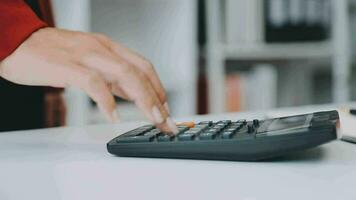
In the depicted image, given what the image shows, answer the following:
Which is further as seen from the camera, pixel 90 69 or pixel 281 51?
pixel 281 51

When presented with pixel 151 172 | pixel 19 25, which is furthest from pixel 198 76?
pixel 151 172

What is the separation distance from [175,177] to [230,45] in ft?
5.47

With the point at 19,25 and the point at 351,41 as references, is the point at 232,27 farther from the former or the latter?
the point at 19,25

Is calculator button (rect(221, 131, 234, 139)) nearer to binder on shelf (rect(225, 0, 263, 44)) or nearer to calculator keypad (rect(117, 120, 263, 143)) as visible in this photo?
calculator keypad (rect(117, 120, 263, 143))

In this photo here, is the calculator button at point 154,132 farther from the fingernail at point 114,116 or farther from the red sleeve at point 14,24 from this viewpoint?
the red sleeve at point 14,24

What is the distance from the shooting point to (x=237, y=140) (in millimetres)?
363

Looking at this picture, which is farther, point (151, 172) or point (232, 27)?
point (232, 27)

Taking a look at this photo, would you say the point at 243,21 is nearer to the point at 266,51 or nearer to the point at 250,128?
the point at 266,51

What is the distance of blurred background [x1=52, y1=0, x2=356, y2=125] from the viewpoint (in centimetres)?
180

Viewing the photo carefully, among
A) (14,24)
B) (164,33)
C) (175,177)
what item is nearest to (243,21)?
(164,33)

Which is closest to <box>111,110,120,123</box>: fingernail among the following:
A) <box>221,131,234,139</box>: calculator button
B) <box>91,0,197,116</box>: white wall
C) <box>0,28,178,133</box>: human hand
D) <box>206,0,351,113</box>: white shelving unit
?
<box>0,28,178,133</box>: human hand

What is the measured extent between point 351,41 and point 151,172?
83.8 inches

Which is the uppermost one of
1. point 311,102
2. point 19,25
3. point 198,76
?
point 19,25

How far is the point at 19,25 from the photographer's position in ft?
1.57
